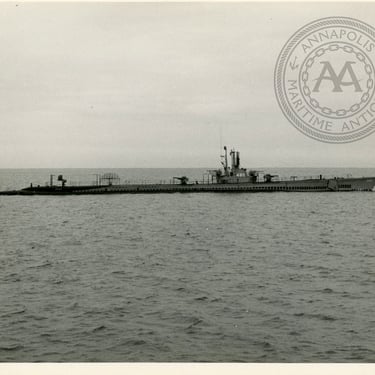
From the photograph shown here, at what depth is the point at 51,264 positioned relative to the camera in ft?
112

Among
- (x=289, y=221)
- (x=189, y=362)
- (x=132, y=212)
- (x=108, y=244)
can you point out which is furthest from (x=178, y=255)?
(x=132, y=212)

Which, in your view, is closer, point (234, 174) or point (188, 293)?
point (188, 293)

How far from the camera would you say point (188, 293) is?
26547 millimetres

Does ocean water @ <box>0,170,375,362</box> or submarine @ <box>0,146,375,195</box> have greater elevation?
submarine @ <box>0,146,375,195</box>

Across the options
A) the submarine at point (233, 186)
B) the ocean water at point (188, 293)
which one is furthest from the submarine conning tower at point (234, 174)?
the ocean water at point (188, 293)

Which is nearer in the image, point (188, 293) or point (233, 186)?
point (188, 293)

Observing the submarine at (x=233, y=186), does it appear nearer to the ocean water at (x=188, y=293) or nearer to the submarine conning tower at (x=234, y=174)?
the submarine conning tower at (x=234, y=174)

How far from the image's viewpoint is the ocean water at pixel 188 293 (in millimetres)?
19703

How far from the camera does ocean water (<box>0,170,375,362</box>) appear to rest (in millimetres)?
19703

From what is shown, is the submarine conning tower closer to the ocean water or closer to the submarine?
the submarine

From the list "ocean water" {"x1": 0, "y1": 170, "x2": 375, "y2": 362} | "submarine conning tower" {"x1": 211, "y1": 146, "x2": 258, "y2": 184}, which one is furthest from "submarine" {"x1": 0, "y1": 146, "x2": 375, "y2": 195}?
"ocean water" {"x1": 0, "y1": 170, "x2": 375, "y2": 362}

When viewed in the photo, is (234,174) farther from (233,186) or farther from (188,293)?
(188,293)

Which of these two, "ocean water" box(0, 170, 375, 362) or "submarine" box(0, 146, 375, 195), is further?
"submarine" box(0, 146, 375, 195)

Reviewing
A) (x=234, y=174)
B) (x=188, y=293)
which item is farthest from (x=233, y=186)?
(x=188, y=293)
